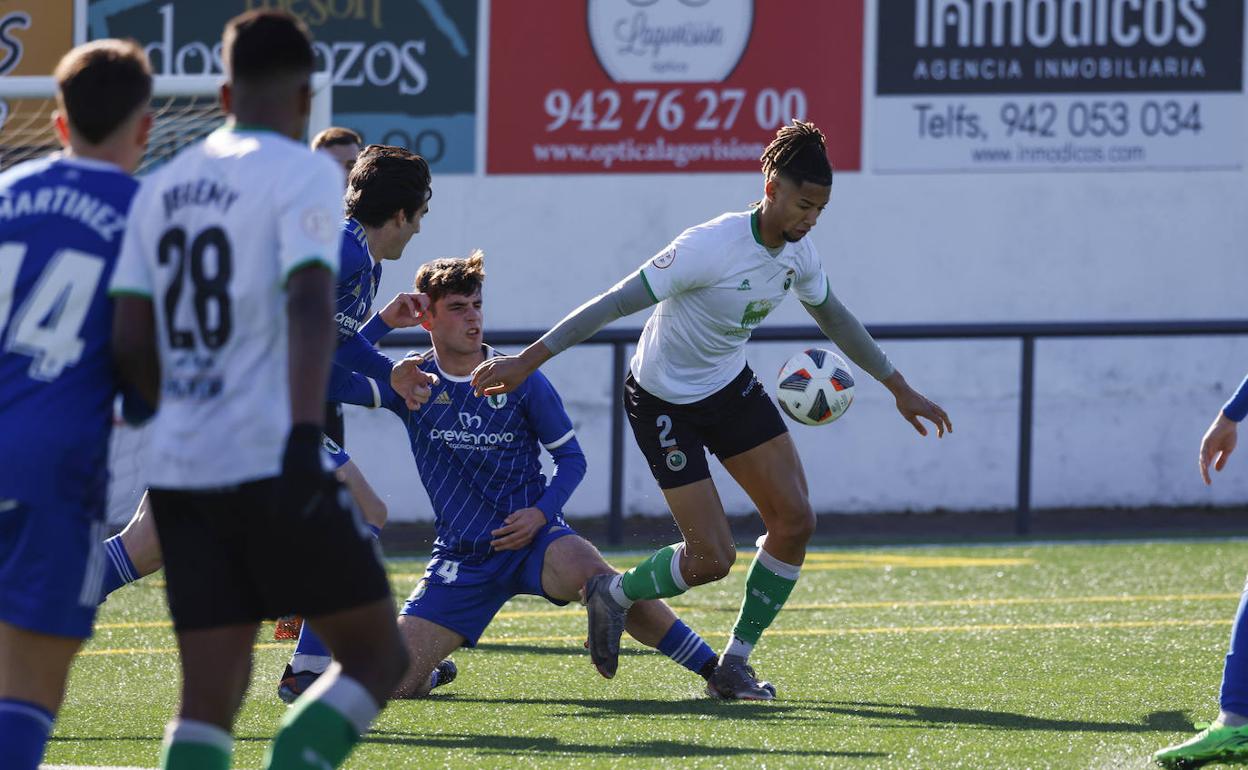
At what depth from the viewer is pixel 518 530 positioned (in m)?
5.79

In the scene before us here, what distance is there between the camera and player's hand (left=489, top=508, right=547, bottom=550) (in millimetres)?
5793

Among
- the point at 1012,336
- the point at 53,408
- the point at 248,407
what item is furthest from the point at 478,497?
the point at 1012,336

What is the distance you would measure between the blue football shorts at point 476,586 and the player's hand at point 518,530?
55 millimetres

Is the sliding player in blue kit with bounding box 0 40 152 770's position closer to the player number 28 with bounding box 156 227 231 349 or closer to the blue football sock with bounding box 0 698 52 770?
the blue football sock with bounding box 0 698 52 770

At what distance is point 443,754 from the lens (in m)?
4.84

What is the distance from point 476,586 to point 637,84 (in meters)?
5.91

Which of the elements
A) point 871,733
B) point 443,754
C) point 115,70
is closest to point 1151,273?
point 871,733

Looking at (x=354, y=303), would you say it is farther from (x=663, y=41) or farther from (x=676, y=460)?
(x=663, y=41)

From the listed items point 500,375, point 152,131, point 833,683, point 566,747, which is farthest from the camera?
point 152,131

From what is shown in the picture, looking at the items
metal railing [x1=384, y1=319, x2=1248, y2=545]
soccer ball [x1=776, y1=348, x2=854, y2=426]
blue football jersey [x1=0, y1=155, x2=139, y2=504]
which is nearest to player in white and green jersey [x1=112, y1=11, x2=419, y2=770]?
blue football jersey [x1=0, y1=155, x2=139, y2=504]

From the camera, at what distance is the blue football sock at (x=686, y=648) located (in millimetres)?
5879

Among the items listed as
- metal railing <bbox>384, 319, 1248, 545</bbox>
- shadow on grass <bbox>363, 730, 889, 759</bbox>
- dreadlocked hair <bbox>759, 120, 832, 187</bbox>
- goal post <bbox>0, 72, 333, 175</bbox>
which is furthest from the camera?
metal railing <bbox>384, 319, 1248, 545</bbox>

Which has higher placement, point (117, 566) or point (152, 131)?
point (152, 131)

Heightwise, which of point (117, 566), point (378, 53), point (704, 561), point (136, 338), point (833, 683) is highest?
point (378, 53)
